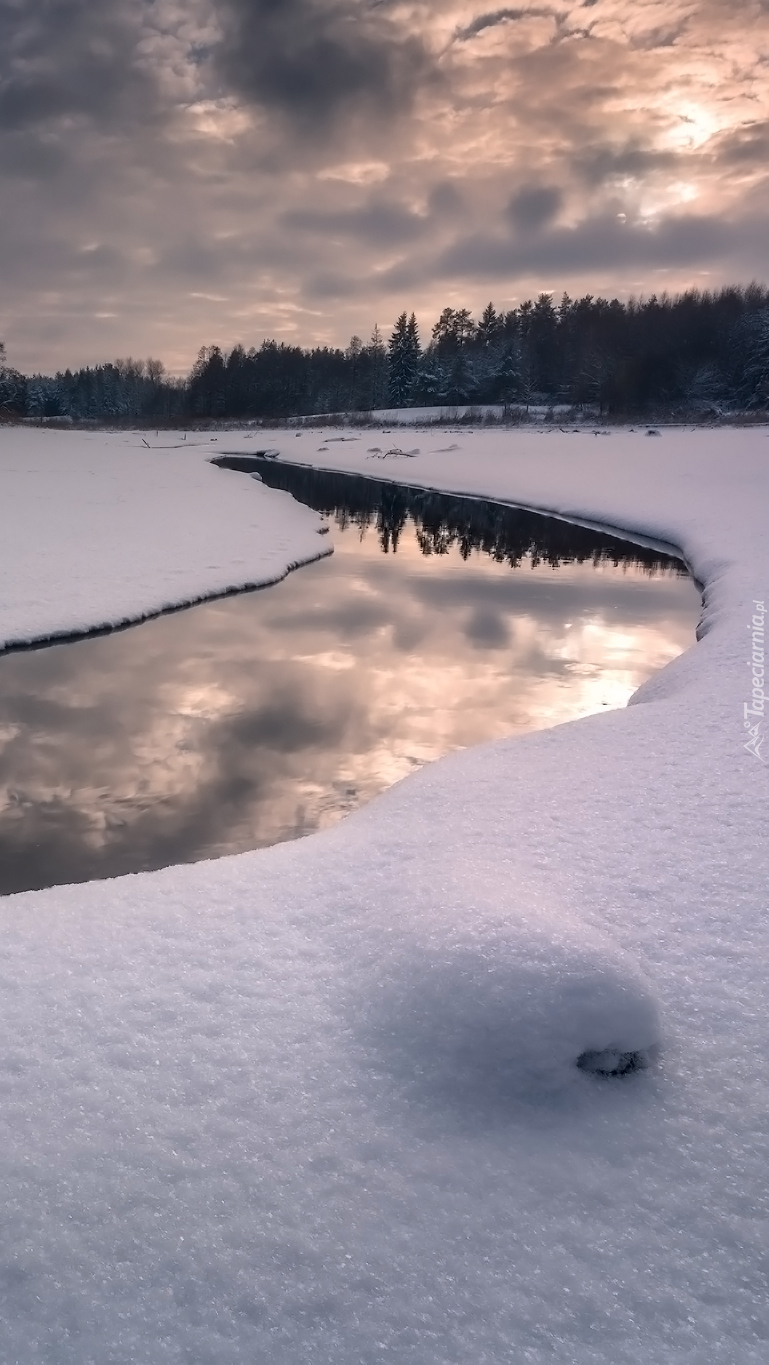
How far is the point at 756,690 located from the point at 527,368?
72627mm

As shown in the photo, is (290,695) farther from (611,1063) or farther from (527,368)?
(527,368)

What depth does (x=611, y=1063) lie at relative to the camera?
92.7 inches

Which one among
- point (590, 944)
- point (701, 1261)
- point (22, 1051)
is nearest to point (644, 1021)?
point (590, 944)

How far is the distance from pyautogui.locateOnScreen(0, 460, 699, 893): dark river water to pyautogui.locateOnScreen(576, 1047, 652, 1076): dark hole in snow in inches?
116

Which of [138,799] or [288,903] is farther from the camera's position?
[138,799]

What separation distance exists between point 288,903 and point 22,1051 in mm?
1093

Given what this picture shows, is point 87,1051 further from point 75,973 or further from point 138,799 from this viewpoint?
point 138,799

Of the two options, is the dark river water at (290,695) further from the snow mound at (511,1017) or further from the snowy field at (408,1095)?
the snow mound at (511,1017)

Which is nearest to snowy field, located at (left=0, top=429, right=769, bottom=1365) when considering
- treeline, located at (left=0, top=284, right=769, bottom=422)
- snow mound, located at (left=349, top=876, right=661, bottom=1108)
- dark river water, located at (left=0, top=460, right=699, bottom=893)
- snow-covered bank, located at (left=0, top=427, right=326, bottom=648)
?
snow mound, located at (left=349, top=876, right=661, bottom=1108)

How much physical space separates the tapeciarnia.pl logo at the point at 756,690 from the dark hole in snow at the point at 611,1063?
8.95 ft

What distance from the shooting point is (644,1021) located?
235 cm

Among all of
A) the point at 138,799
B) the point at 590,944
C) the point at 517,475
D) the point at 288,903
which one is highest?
the point at 517,475

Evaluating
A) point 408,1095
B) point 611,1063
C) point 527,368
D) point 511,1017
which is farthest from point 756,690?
point 527,368

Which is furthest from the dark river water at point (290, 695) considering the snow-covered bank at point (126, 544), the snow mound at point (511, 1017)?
the snow mound at point (511, 1017)
